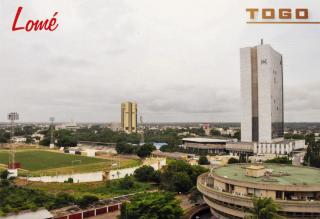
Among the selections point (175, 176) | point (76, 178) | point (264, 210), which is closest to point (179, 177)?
point (175, 176)

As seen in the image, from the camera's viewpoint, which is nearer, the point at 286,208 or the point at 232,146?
the point at 286,208

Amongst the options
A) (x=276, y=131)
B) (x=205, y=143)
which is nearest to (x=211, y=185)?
(x=276, y=131)

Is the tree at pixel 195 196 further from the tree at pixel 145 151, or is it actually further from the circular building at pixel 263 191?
the tree at pixel 145 151

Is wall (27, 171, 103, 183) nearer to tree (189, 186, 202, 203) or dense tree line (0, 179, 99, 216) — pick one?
dense tree line (0, 179, 99, 216)

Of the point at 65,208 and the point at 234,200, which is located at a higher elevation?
the point at 234,200

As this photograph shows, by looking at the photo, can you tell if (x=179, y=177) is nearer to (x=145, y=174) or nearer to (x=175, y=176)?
(x=175, y=176)

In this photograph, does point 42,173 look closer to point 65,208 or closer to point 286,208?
point 65,208
